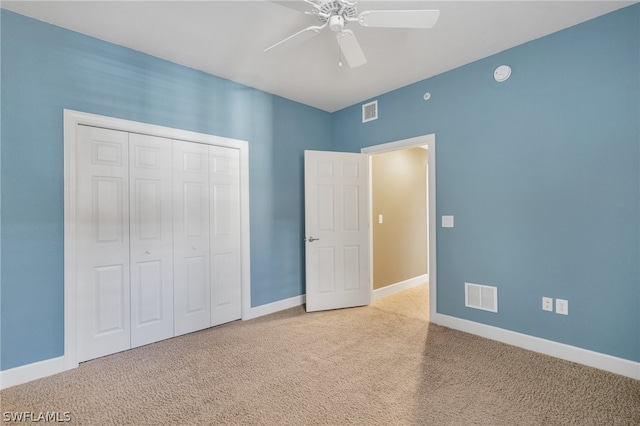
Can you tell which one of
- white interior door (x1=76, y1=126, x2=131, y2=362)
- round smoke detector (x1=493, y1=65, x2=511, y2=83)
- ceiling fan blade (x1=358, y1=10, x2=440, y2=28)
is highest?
round smoke detector (x1=493, y1=65, x2=511, y2=83)

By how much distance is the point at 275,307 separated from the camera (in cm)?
374

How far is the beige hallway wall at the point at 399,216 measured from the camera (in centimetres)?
442

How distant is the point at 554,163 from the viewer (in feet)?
8.27

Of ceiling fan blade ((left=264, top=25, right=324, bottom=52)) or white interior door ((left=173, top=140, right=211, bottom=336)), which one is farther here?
white interior door ((left=173, top=140, right=211, bottom=336))

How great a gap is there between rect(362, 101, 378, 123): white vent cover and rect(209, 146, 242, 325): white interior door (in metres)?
1.78

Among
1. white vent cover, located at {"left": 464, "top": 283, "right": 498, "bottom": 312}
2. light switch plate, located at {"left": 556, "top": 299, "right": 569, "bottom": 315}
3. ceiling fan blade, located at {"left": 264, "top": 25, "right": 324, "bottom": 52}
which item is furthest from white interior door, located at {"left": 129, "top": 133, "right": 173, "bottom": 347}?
light switch plate, located at {"left": 556, "top": 299, "right": 569, "bottom": 315}

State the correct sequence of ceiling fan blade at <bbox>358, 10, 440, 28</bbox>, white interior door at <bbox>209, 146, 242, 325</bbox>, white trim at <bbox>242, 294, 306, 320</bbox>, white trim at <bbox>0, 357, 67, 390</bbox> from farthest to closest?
white trim at <bbox>242, 294, 306, 320</bbox>
white interior door at <bbox>209, 146, 242, 325</bbox>
white trim at <bbox>0, 357, 67, 390</bbox>
ceiling fan blade at <bbox>358, 10, 440, 28</bbox>

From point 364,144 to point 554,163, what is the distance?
2.13 meters

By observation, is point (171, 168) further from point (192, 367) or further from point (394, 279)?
point (394, 279)

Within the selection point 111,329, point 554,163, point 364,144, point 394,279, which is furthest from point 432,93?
point 111,329

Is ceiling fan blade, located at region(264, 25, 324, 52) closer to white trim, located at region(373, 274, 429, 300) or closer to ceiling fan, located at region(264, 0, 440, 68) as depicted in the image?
ceiling fan, located at region(264, 0, 440, 68)

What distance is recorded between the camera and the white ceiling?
2.15m

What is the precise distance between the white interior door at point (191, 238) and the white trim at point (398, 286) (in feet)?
7.73

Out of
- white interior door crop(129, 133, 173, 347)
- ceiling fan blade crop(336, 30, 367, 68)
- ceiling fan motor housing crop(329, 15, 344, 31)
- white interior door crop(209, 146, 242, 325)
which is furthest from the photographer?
white interior door crop(209, 146, 242, 325)
